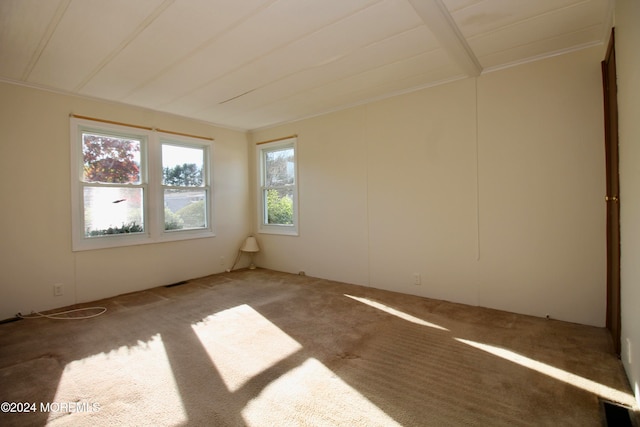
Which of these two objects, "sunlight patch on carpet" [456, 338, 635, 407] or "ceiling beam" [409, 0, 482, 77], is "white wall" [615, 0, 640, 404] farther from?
"ceiling beam" [409, 0, 482, 77]

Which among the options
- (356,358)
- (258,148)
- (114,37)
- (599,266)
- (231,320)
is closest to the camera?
(356,358)

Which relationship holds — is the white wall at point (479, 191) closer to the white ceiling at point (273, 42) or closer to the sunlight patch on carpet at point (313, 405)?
the white ceiling at point (273, 42)

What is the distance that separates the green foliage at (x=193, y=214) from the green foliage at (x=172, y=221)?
0.05 m

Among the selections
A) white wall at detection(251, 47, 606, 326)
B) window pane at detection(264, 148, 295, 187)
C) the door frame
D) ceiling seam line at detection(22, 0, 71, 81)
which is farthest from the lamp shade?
the door frame

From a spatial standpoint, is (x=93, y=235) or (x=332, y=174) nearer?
(x=93, y=235)

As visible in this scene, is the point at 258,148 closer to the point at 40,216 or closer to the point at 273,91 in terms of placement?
the point at 273,91

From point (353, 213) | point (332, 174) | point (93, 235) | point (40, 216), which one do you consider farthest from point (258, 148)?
point (40, 216)

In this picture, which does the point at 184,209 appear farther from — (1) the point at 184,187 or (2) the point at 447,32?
(2) the point at 447,32

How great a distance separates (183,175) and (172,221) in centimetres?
70

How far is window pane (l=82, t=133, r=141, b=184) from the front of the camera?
12.2 feet

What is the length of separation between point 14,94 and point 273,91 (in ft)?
8.50

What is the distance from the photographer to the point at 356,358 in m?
2.22

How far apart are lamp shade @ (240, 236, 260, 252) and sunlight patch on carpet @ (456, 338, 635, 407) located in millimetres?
3630

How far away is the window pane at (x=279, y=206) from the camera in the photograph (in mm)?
5051
